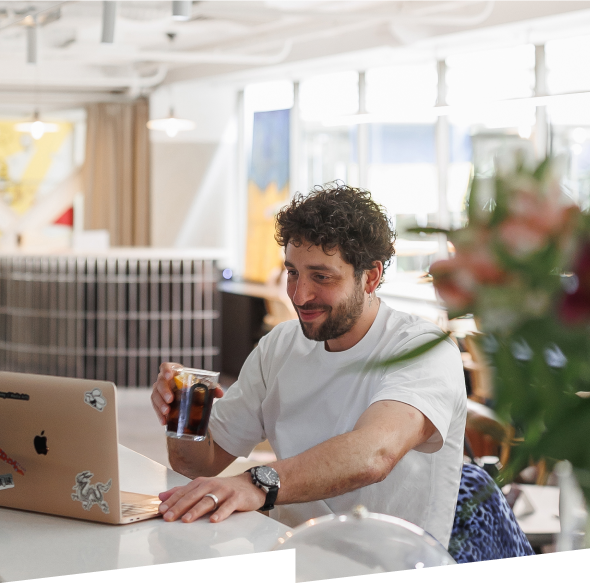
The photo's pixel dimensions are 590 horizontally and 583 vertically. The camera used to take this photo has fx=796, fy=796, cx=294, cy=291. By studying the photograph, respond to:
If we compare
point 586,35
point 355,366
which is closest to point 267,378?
point 355,366

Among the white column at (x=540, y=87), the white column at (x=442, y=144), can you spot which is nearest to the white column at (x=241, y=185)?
the white column at (x=442, y=144)

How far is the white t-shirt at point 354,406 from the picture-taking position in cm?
175

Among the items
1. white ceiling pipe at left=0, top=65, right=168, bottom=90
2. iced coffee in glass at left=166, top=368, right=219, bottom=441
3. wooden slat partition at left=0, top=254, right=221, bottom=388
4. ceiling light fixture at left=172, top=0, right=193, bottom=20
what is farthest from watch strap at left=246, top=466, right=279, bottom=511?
white ceiling pipe at left=0, top=65, right=168, bottom=90

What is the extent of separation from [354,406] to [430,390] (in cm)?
23

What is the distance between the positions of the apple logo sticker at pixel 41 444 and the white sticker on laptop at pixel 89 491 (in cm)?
8

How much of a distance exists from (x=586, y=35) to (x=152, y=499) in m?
5.41

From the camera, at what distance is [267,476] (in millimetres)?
1518

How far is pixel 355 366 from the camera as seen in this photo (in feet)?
1.41

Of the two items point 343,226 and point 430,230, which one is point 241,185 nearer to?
point 343,226

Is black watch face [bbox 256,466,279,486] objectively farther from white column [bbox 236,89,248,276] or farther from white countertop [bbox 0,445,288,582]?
white column [bbox 236,89,248,276]

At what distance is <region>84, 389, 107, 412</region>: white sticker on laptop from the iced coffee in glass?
0.28 metres

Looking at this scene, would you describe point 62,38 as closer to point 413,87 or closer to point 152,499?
point 413,87

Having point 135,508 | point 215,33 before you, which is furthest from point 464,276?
point 215,33

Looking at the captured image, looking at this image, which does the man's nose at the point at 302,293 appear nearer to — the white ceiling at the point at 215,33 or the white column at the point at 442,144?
the white ceiling at the point at 215,33
